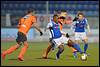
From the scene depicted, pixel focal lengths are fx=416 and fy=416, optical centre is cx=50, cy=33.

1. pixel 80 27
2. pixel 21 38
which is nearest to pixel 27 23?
pixel 21 38

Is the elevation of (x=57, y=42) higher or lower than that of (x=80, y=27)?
lower

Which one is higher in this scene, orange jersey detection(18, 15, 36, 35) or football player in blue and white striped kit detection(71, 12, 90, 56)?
orange jersey detection(18, 15, 36, 35)

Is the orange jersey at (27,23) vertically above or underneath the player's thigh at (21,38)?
above

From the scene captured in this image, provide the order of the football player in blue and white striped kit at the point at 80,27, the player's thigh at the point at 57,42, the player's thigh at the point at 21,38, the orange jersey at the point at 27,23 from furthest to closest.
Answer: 1. the football player in blue and white striped kit at the point at 80,27
2. the player's thigh at the point at 57,42
3. the orange jersey at the point at 27,23
4. the player's thigh at the point at 21,38

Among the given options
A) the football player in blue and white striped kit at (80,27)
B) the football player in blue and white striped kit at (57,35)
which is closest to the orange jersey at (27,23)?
the football player in blue and white striped kit at (57,35)

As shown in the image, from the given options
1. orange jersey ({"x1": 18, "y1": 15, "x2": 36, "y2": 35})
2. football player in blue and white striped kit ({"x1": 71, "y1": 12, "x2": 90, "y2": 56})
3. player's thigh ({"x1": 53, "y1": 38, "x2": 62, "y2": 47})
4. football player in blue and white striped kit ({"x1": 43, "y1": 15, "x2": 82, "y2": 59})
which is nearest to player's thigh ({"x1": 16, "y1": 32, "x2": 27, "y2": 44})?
orange jersey ({"x1": 18, "y1": 15, "x2": 36, "y2": 35})

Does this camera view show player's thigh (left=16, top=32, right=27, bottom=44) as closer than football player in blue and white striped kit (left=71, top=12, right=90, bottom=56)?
Yes

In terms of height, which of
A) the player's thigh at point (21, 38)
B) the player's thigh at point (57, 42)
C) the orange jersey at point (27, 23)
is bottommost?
the player's thigh at point (57, 42)

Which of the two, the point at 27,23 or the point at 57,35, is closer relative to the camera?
the point at 27,23

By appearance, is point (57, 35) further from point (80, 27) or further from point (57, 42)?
point (80, 27)

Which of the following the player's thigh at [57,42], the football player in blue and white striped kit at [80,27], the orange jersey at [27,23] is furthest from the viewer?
the football player in blue and white striped kit at [80,27]

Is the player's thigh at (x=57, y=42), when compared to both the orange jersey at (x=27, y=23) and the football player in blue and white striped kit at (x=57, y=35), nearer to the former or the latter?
the football player in blue and white striped kit at (x=57, y=35)

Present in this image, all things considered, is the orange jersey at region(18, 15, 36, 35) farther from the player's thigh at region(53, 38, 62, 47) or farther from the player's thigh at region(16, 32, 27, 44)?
the player's thigh at region(53, 38, 62, 47)

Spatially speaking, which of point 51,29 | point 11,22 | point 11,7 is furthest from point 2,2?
point 51,29
